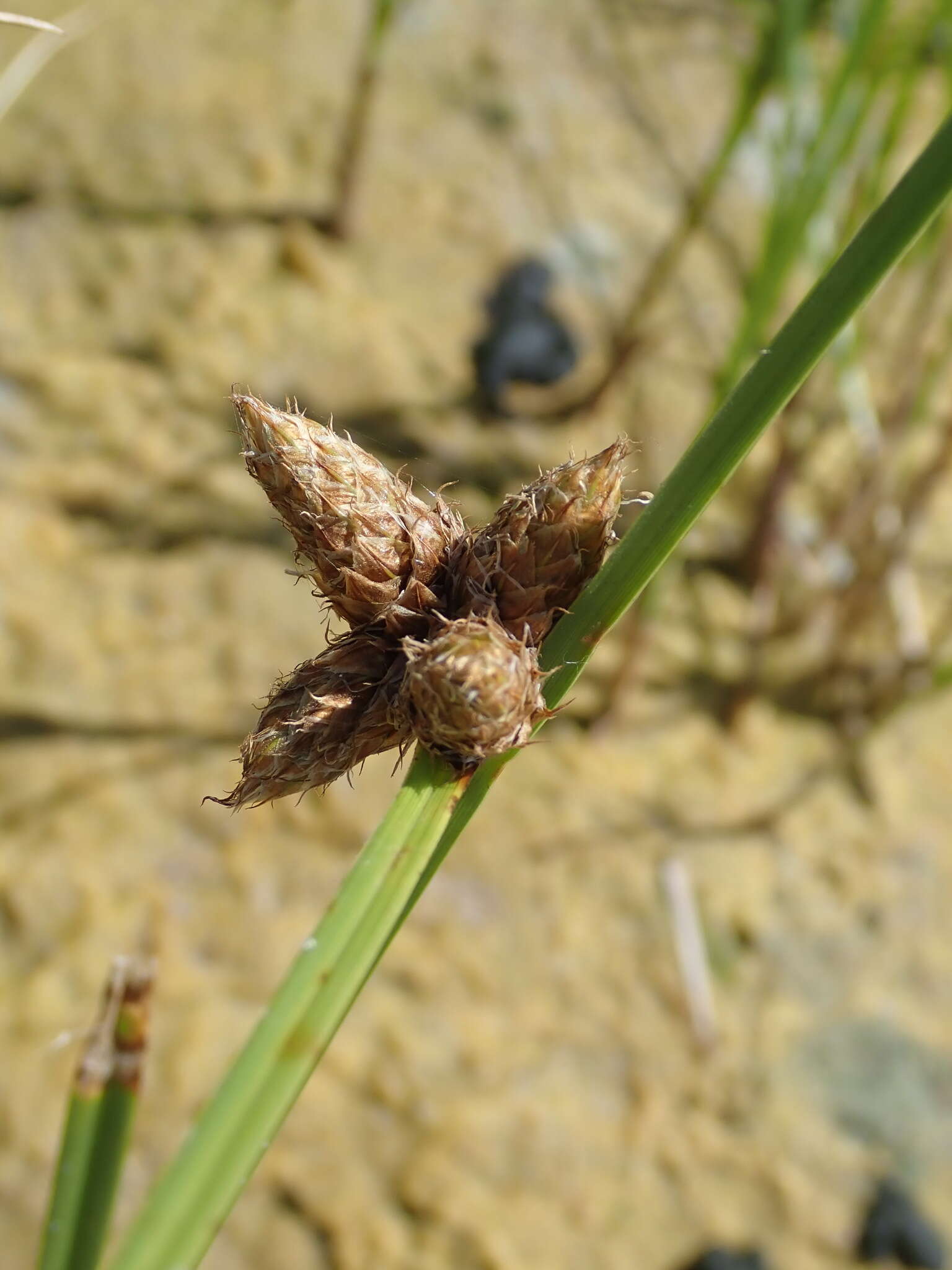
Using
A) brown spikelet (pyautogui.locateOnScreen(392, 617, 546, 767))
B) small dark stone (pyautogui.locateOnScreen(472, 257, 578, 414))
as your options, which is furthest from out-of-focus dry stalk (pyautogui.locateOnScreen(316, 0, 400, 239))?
brown spikelet (pyautogui.locateOnScreen(392, 617, 546, 767))

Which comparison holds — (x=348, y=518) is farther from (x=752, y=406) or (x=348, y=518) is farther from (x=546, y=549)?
(x=752, y=406)

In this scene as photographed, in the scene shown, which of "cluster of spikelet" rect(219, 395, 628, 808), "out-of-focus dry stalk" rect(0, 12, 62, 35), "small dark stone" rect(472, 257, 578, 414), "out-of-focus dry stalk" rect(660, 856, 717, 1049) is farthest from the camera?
"small dark stone" rect(472, 257, 578, 414)

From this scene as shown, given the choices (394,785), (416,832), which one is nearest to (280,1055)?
(416,832)

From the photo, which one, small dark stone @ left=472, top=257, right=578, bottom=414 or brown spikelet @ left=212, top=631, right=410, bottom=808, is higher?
brown spikelet @ left=212, top=631, right=410, bottom=808

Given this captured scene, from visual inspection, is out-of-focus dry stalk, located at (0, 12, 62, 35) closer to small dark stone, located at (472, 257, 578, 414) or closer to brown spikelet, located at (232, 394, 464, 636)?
brown spikelet, located at (232, 394, 464, 636)

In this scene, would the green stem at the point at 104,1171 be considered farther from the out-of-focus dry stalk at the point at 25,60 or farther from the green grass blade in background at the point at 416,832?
the out-of-focus dry stalk at the point at 25,60

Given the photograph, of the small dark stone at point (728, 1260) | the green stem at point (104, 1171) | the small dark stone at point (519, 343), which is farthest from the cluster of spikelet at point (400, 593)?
the small dark stone at point (519, 343)

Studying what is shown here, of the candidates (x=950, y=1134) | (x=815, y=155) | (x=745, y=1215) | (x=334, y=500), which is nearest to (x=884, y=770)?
(x=950, y=1134)
